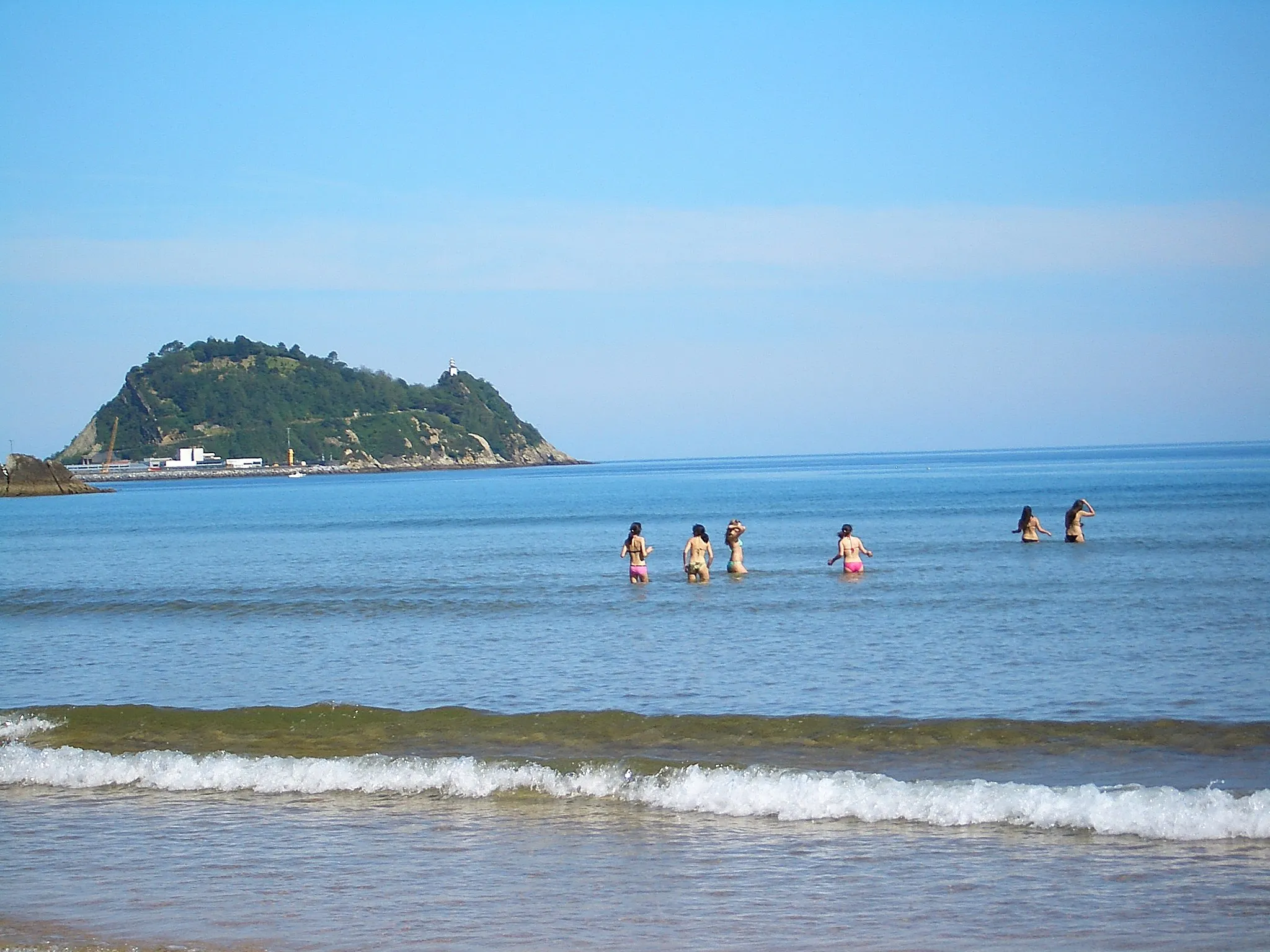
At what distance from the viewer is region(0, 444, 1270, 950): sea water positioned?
24.3 feet

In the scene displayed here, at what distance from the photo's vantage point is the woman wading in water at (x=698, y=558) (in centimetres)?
2834

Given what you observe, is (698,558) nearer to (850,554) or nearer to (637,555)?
(637,555)

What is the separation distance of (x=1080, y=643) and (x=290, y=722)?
38.4 ft

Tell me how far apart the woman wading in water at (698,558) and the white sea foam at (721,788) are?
1712 centimetres

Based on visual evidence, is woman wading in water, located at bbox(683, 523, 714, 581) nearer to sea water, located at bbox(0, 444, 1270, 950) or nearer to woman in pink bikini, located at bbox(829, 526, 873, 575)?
sea water, located at bbox(0, 444, 1270, 950)

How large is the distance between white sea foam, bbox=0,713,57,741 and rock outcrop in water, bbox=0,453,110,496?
429ft

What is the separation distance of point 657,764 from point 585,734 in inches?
73.8

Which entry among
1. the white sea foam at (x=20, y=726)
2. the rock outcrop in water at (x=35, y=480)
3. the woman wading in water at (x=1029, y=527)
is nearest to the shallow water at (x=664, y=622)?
the woman wading in water at (x=1029, y=527)

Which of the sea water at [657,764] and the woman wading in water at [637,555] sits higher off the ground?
the woman wading in water at [637,555]

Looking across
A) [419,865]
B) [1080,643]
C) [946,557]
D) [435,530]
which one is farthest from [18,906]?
[435,530]

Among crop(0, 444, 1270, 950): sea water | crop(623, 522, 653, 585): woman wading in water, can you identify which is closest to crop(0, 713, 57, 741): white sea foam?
crop(0, 444, 1270, 950): sea water

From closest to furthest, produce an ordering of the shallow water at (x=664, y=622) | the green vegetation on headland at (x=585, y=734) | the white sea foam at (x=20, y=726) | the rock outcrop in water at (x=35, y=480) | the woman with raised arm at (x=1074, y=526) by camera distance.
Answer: the green vegetation on headland at (x=585, y=734) → the white sea foam at (x=20, y=726) → the shallow water at (x=664, y=622) → the woman with raised arm at (x=1074, y=526) → the rock outcrop in water at (x=35, y=480)

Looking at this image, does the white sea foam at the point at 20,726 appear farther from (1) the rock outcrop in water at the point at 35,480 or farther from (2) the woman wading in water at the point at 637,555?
(1) the rock outcrop in water at the point at 35,480

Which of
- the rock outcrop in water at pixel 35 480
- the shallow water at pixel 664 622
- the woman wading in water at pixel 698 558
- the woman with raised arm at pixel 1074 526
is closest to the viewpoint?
the shallow water at pixel 664 622
